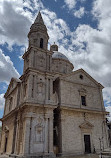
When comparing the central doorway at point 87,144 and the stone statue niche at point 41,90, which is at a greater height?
the stone statue niche at point 41,90

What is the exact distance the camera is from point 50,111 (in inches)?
627

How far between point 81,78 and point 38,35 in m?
7.83

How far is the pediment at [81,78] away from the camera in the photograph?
1960 cm

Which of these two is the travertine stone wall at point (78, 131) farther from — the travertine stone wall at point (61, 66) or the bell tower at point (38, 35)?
the travertine stone wall at point (61, 66)

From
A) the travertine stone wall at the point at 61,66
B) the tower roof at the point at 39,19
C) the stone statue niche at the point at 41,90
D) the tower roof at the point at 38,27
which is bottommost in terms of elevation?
the stone statue niche at the point at 41,90

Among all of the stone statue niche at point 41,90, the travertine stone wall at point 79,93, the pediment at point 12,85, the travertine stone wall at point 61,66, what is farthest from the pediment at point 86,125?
the travertine stone wall at point 61,66

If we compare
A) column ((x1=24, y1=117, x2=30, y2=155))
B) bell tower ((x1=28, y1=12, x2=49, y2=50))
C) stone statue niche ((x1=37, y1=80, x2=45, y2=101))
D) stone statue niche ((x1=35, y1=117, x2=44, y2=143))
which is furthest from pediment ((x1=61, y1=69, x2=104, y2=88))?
column ((x1=24, y1=117, x2=30, y2=155))

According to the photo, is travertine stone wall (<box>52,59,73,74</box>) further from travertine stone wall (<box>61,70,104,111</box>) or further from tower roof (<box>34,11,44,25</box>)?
tower roof (<box>34,11,44,25</box>)

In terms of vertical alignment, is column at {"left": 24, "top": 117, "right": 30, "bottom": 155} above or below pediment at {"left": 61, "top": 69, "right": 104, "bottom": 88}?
below

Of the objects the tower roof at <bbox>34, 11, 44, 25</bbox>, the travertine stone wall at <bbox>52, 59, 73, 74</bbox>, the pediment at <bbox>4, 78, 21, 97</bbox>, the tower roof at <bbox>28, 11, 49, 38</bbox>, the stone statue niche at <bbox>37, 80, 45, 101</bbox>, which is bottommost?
the stone statue niche at <bbox>37, 80, 45, 101</bbox>

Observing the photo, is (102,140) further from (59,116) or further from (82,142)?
(59,116)

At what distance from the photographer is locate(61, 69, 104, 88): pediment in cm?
1960

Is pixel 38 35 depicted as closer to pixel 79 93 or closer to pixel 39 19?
Result: pixel 39 19

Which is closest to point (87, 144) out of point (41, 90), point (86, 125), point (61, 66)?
point (86, 125)
